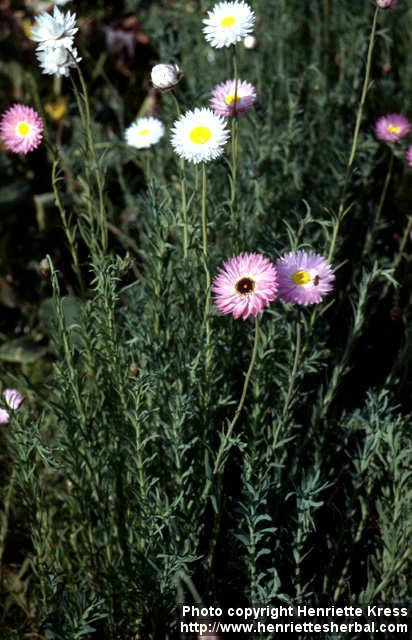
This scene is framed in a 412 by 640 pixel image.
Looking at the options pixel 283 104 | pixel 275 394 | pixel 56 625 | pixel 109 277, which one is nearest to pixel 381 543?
pixel 275 394

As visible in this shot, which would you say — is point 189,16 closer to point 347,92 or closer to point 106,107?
point 106,107

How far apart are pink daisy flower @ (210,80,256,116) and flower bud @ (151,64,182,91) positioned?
128 mm

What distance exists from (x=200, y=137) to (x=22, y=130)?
1.22 ft

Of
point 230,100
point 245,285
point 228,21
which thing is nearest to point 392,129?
point 230,100

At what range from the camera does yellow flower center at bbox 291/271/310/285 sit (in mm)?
1210

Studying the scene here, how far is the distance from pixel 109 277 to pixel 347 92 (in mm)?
1473

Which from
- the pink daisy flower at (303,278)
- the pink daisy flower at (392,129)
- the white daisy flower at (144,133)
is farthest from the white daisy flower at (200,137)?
the pink daisy flower at (392,129)

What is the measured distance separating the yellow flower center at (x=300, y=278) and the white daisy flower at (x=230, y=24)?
16.4 inches

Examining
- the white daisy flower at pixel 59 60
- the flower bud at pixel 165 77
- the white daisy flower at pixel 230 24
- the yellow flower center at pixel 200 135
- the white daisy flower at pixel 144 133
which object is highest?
the white daisy flower at pixel 144 133

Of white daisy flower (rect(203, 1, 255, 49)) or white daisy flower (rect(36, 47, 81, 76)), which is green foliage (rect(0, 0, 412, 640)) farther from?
white daisy flower (rect(203, 1, 255, 49))

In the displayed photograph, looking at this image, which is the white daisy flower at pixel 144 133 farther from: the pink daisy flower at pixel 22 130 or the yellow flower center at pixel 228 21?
the yellow flower center at pixel 228 21

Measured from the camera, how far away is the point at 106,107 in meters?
3.16

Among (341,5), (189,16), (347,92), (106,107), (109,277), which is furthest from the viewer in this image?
(106,107)

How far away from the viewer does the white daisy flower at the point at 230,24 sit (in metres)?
1.21
